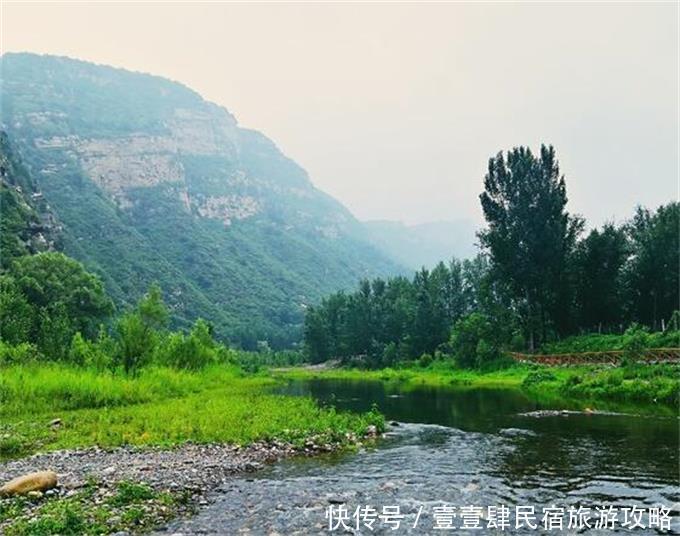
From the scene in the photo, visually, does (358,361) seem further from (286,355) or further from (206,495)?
(206,495)

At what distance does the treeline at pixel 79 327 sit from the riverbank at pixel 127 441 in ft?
11.4

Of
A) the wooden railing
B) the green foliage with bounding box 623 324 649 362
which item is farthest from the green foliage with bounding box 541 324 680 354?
the wooden railing

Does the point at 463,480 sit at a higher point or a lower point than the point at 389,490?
lower

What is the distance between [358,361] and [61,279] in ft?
202

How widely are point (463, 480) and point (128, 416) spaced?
665 inches

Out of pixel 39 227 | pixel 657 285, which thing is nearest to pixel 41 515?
pixel 657 285

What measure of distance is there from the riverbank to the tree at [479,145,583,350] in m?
42.8

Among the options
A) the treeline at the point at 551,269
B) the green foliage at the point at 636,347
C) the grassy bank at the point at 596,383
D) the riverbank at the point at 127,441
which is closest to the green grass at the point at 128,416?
the riverbank at the point at 127,441

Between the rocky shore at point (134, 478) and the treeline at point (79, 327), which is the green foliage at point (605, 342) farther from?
the treeline at point (79, 327)

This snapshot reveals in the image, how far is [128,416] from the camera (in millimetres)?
26672

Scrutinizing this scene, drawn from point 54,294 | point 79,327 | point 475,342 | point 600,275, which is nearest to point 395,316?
point 475,342

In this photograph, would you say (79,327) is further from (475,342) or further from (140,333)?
(475,342)

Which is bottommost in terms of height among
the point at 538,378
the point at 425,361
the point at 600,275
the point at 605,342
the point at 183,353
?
the point at 425,361

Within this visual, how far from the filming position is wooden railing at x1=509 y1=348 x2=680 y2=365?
139 feet
